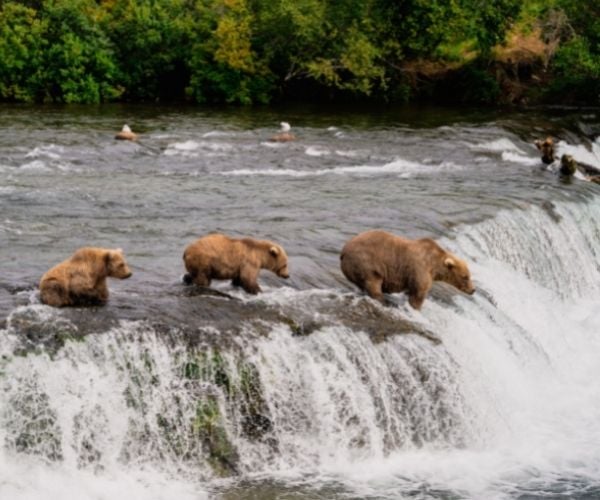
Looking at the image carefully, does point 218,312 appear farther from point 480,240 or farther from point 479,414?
point 480,240

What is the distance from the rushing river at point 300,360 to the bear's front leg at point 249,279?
15 centimetres

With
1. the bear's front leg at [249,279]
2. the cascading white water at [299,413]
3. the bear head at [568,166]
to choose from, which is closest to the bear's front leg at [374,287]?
the cascading white water at [299,413]

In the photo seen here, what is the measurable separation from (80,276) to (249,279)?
1.91m

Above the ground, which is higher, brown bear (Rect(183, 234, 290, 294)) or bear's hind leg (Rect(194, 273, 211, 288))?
brown bear (Rect(183, 234, 290, 294))

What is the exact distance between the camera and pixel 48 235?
14.1m

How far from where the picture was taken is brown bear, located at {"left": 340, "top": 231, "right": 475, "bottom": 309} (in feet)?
36.7

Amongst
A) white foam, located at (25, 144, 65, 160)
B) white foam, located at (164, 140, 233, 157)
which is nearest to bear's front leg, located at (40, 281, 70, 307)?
white foam, located at (25, 144, 65, 160)

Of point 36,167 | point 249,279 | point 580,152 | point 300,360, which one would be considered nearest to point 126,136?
point 36,167

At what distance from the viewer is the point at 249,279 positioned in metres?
11.0

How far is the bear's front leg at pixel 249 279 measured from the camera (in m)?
11.0

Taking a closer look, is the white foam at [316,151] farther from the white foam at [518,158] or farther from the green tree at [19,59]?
the green tree at [19,59]

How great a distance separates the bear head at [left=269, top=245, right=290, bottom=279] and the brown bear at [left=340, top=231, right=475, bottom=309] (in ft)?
2.21

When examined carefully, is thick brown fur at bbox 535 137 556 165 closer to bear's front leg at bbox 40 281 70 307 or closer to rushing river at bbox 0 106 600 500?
rushing river at bbox 0 106 600 500

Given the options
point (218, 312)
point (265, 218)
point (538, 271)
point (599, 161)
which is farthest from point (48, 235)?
point (599, 161)
